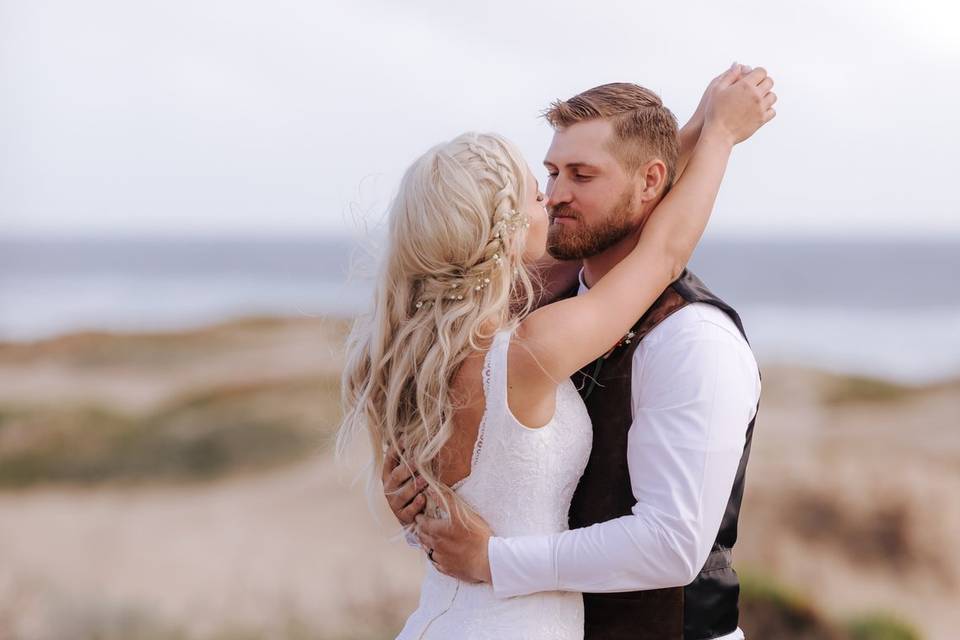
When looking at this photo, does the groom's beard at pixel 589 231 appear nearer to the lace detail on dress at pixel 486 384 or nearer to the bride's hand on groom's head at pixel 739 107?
the bride's hand on groom's head at pixel 739 107

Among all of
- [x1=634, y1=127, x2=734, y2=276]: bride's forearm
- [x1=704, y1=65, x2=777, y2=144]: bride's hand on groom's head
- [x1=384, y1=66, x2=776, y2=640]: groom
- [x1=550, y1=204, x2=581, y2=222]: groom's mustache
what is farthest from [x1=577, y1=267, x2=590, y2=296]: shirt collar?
[x1=704, y1=65, x2=777, y2=144]: bride's hand on groom's head

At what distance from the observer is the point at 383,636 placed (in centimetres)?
905

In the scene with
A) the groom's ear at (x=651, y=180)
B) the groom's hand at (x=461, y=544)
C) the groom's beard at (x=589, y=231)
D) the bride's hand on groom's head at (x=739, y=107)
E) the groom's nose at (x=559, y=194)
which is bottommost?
the groom's hand at (x=461, y=544)

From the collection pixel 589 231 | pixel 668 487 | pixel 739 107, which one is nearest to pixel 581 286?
pixel 589 231

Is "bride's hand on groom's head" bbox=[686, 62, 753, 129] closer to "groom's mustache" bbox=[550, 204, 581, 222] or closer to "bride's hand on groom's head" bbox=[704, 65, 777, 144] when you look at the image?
"bride's hand on groom's head" bbox=[704, 65, 777, 144]

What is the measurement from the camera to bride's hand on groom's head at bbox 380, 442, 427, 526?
2.63 meters

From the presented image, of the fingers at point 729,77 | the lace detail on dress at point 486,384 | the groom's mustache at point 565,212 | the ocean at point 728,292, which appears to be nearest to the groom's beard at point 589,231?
the groom's mustache at point 565,212

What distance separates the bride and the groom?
2.2 inches

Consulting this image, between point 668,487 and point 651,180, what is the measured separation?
0.80 m

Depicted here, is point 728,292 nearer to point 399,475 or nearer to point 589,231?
point 589,231

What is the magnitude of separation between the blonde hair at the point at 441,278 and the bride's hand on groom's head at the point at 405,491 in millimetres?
41

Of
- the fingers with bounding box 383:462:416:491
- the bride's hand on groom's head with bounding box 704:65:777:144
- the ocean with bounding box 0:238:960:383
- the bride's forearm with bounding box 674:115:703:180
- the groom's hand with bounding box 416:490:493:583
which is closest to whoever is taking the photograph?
the groom's hand with bounding box 416:490:493:583

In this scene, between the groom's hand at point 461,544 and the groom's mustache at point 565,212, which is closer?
→ the groom's hand at point 461,544

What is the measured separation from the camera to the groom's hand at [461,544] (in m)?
2.51
